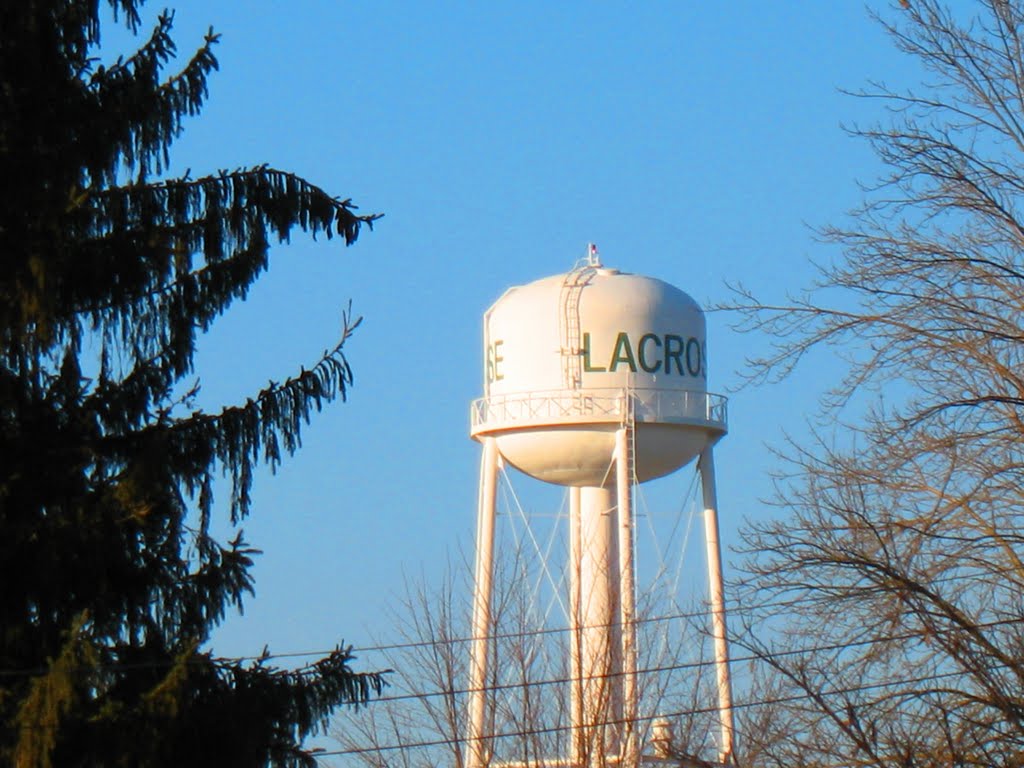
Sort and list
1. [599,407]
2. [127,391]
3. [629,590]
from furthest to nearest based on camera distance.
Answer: [599,407], [629,590], [127,391]

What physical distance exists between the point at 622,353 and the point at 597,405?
84cm

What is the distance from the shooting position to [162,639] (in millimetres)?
10047

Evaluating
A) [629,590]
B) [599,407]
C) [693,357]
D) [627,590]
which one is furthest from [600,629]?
[693,357]

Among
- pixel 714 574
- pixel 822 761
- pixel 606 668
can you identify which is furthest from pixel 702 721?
pixel 822 761

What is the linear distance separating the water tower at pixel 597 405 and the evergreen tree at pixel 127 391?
1279 cm

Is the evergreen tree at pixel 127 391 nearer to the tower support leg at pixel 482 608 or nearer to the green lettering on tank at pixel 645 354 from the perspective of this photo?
the tower support leg at pixel 482 608

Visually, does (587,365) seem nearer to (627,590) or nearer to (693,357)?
(693,357)

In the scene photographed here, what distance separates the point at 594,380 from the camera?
78.9 feet

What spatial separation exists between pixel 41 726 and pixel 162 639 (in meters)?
1.35

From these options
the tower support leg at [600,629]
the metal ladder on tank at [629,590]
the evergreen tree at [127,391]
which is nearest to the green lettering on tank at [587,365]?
the metal ladder on tank at [629,590]

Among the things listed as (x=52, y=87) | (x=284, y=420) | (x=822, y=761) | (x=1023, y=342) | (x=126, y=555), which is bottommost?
(x=822, y=761)

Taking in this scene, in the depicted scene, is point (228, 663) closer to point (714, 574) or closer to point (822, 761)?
point (822, 761)

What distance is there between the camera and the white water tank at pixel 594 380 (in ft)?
78.7

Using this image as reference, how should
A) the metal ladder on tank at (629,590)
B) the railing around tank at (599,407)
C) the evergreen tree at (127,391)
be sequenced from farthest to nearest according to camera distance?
the railing around tank at (599,407), the metal ladder on tank at (629,590), the evergreen tree at (127,391)
